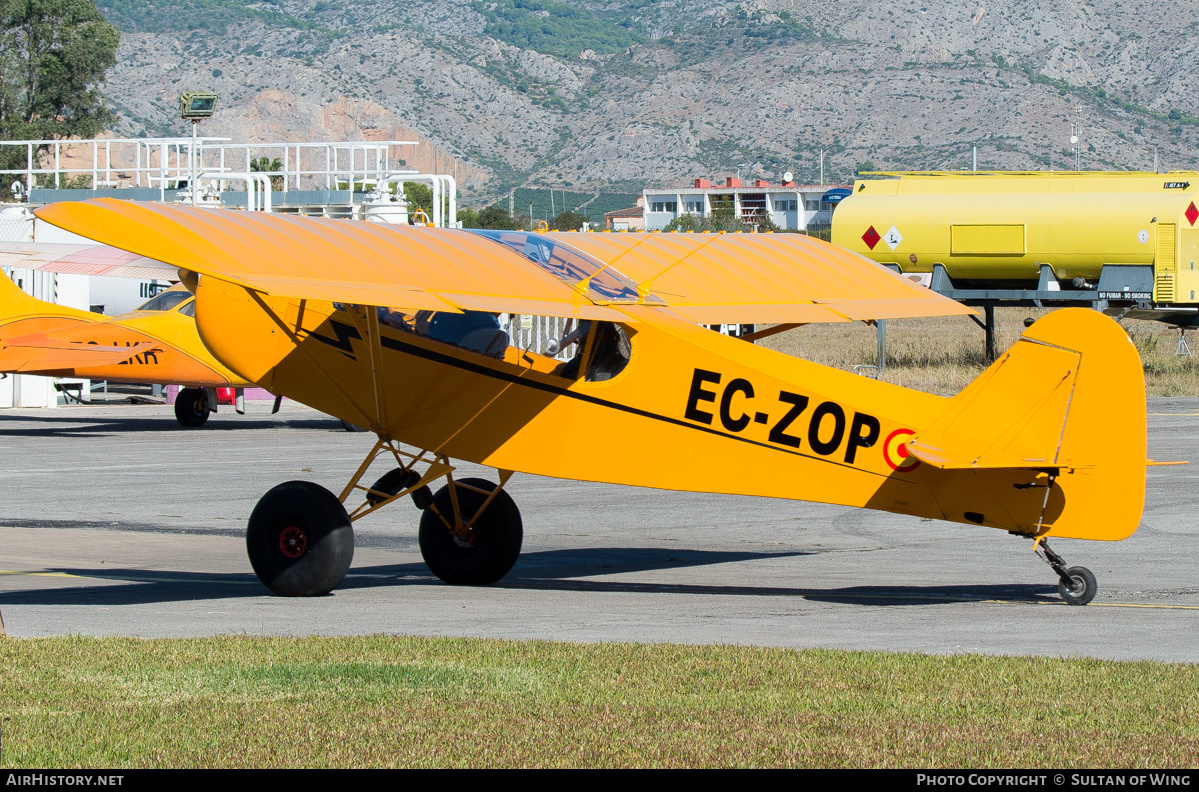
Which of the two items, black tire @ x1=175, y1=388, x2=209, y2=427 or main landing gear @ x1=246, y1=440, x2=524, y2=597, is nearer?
main landing gear @ x1=246, y1=440, x2=524, y2=597

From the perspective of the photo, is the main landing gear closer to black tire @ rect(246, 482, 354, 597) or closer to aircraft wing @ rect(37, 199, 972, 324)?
black tire @ rect(246, 482, 354, 597)

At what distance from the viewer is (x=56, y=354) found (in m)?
20.5

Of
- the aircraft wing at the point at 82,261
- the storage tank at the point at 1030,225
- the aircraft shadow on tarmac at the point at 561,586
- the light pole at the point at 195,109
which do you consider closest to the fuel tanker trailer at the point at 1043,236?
the storage tank at the point at 1030,225

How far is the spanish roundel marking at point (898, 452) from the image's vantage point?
8406 millimetres

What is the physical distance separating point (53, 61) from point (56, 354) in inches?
2769

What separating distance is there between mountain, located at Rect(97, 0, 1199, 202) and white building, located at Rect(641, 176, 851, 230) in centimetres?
1593

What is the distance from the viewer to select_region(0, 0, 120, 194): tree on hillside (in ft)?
273

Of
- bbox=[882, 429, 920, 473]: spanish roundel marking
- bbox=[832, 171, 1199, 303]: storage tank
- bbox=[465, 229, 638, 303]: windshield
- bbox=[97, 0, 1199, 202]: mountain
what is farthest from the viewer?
bbox=[97, 0, 1199, 202]: mountain

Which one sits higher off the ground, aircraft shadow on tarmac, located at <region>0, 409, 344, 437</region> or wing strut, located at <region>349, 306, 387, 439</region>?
wing strut, located at <region>349, 306, 387, 439</region>

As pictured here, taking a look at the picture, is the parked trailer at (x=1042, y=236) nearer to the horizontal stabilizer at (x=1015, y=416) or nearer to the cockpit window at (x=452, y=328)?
the cockpit window at (x=452, y=328)

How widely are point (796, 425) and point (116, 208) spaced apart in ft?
14.1

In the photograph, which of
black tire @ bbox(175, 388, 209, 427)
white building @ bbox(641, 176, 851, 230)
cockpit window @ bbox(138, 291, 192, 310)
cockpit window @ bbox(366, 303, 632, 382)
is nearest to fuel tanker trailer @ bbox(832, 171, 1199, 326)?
black tire @ bbox(175, 388, 209, 427)

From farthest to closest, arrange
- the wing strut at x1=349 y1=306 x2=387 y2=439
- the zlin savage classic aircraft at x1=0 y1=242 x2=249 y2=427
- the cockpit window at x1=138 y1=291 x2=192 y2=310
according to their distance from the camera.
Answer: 1. the cockpit window at x1=138 y1=291 x2=192 y2=310
2. the zlin savage classic aircraft at x1=0 y1=242 x2=249 y2=427
3. the wing strut at x1=349 y1=306 x2=387 y2=439

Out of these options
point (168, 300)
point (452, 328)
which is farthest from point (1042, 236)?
point (452, 328)
